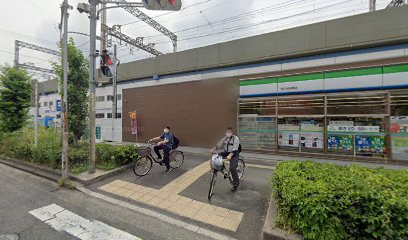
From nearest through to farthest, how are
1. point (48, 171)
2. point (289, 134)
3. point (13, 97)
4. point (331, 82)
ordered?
point (48, 171), point (331, 82), point (289, 134), point (13, 97)

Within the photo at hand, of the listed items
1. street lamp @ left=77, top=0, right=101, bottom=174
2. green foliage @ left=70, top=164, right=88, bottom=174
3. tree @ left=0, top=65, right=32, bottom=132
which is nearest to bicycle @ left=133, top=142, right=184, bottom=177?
street lamp @ left=77, top=0, right=101, bottom=174

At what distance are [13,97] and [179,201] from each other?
1277 centimetres

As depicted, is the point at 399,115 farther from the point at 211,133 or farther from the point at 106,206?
the point at 106,206

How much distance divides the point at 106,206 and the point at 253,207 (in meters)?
3.57

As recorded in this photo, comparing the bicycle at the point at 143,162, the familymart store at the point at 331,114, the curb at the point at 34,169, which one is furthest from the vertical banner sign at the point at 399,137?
the curb at the point at 34,169

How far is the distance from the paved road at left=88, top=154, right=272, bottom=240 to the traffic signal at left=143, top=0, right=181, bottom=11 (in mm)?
4919

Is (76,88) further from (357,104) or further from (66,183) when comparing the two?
(357,104)

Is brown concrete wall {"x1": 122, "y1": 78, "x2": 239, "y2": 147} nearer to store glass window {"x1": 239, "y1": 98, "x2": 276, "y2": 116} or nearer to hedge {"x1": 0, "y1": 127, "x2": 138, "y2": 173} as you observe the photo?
store glass window {"x1": 239, "y1": 98, "x2": 276, "y2": 116}

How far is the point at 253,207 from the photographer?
4.41 metres

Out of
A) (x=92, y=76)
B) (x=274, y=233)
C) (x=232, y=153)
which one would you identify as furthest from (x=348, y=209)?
(x=92, y=76)

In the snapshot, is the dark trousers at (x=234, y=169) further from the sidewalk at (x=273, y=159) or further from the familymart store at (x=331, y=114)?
the familymart store at (x=331, y=114)

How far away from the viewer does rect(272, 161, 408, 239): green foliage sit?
7.59 ft

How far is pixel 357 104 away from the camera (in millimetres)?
8289

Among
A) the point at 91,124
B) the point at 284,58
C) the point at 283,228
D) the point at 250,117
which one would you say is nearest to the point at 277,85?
the point at 284,58
